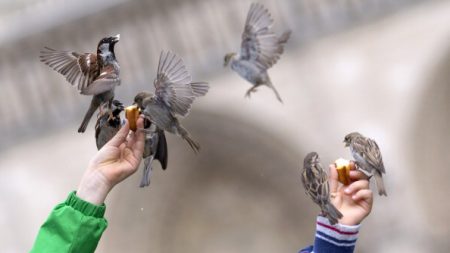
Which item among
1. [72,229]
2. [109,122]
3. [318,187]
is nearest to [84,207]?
[72,229]

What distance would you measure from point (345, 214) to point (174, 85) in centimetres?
26

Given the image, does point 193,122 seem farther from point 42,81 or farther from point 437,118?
point 437,118

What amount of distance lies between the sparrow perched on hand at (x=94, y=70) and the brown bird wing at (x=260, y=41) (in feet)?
0.54

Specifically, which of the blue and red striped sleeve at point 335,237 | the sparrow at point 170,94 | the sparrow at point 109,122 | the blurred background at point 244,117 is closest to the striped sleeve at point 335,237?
the blue and red striped sleeve at point 335,237

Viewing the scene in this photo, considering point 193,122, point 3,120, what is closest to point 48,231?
point 193,122

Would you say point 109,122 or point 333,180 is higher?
point 109,122

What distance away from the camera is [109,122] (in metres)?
0.96

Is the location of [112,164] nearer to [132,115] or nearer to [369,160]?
[132,115]

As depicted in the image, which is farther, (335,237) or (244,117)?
(244,117)

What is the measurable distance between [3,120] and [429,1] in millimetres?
1232

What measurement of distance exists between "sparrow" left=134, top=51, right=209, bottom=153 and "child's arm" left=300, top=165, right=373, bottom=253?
0.58 feet

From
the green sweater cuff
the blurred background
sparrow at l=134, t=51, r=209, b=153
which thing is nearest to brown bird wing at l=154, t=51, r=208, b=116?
sparrow at l=134, t=51, r=209, b=153

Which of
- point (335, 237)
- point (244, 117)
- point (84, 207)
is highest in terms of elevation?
point (84, 207)

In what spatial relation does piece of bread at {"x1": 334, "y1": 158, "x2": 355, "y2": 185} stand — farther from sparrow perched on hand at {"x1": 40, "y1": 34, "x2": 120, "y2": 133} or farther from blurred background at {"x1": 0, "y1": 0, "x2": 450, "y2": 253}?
blurred background at {"x1": 0, "y1": 0, "x2": 450, "y2": 253}
